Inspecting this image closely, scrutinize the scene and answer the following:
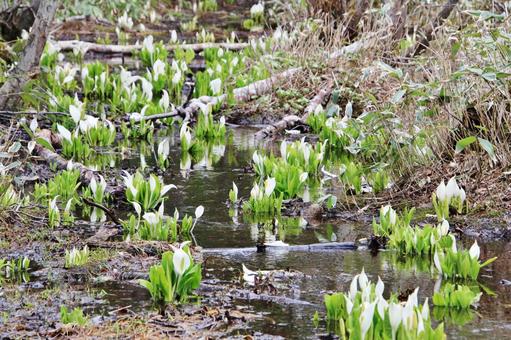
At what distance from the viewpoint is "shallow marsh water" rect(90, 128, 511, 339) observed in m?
4.28

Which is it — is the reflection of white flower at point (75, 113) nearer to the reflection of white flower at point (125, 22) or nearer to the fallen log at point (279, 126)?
the fallen log at point (279, 126)

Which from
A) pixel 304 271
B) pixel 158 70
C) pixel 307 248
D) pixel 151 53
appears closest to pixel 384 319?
pixel 304 271

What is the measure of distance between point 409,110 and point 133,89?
431 cm

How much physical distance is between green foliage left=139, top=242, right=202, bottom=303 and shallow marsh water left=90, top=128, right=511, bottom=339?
3.9 inches

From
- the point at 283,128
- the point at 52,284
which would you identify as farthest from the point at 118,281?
the point at 283,128

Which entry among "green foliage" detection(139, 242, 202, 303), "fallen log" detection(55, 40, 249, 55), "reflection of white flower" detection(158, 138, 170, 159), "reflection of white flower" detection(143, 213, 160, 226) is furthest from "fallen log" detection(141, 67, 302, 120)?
"green foliage" detection(139, 242, 202, 303)

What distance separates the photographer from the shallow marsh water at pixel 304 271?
169 inches

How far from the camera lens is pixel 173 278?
4.58 meters

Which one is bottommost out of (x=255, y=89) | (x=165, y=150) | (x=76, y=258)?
(x=76, y=258)

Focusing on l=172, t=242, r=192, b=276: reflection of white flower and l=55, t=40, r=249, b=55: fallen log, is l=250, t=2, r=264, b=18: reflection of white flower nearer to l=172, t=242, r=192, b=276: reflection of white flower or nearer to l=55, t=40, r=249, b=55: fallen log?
l=55, t=40, r=249, b=55: fallen log

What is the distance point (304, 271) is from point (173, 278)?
929 mm

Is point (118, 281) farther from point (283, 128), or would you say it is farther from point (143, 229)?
point (283, 128)

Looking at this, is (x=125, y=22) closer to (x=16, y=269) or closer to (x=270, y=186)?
(x=270, y=186)

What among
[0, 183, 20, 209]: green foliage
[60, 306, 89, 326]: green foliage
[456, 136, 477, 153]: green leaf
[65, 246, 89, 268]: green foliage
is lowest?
[60, 306, 89, 326]: green foliage
